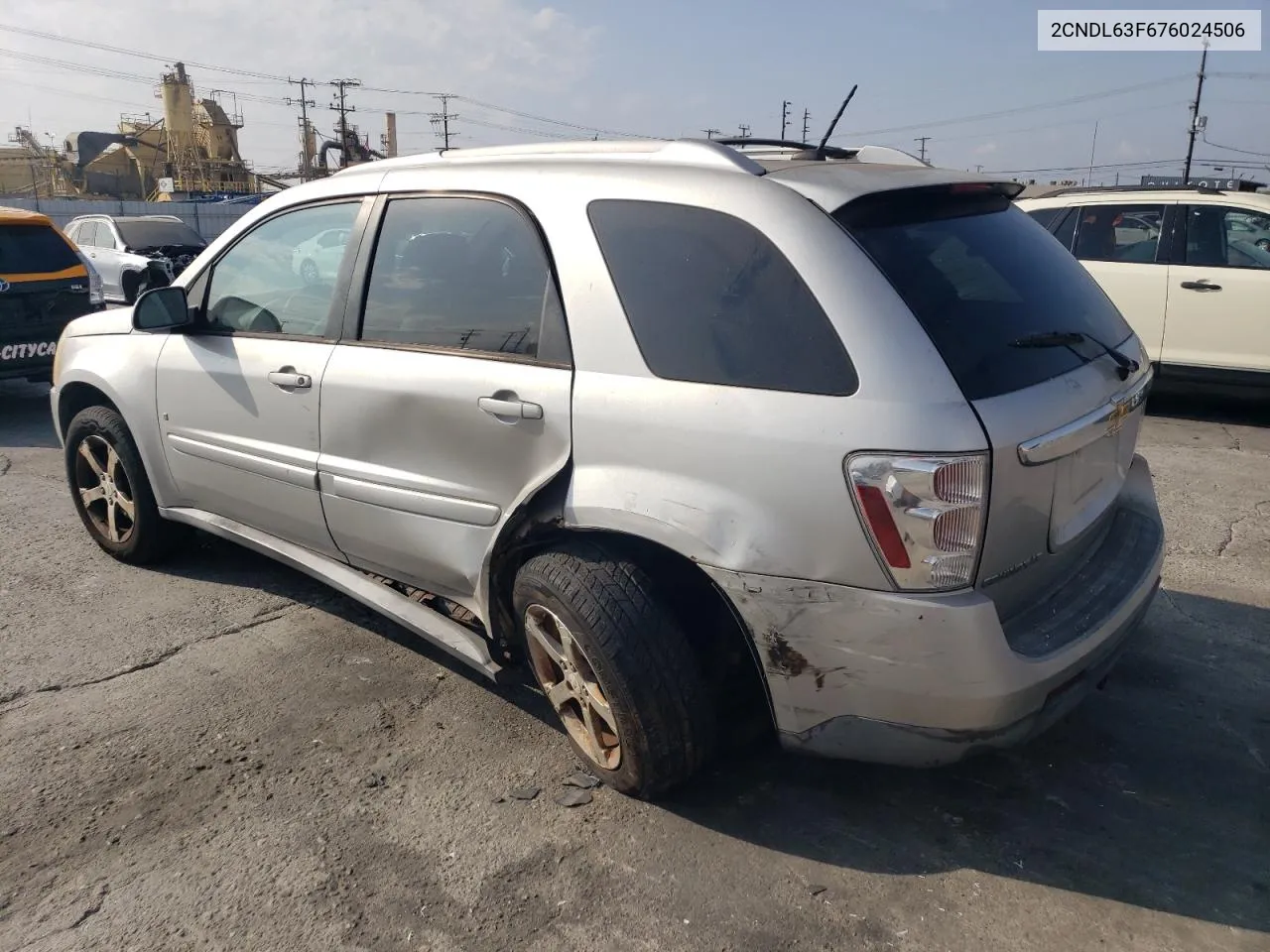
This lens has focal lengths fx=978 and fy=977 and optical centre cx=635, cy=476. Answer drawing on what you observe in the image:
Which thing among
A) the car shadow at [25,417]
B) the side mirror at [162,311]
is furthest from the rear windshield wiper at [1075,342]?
the car shadow at [25,417]

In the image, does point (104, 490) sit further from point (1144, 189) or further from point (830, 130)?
point (1144, 189)

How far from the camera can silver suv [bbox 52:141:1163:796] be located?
232 centimetres

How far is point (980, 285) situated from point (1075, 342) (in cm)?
36

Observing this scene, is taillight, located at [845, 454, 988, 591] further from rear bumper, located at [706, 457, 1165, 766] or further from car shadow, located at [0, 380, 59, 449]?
car shadow, located at [0, 380, 59, 449]

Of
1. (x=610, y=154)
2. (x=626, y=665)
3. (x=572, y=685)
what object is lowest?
(x=572, y=685)

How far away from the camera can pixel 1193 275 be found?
25.0 ft

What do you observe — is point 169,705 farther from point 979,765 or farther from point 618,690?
point 979,765

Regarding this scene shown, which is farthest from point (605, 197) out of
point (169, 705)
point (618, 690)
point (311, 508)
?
point (169, 705)

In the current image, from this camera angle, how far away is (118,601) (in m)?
4.38

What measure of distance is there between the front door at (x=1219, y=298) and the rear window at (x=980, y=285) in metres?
5.25

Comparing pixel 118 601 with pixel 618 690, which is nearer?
pixel 618 690

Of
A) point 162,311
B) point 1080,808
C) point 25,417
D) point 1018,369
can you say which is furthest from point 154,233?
point 1080,808

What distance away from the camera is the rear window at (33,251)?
8188 mm

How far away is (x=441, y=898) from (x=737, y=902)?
2.47 ft
